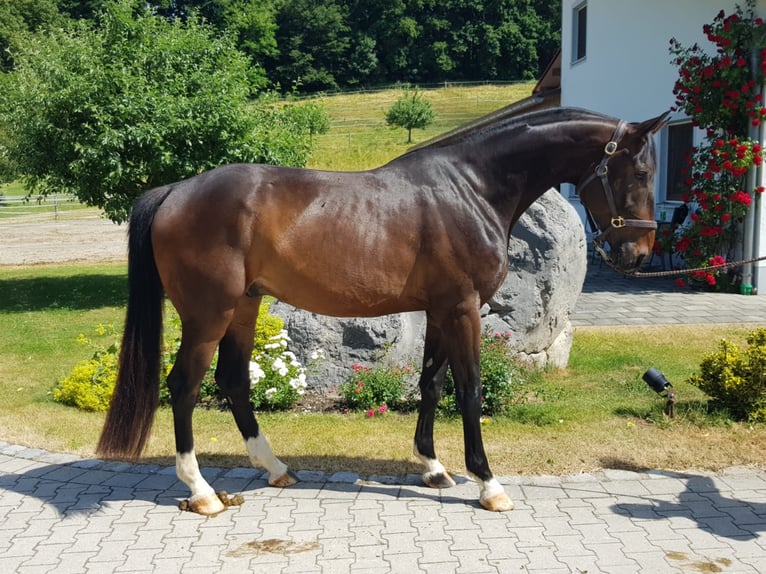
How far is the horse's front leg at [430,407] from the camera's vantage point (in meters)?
4.62

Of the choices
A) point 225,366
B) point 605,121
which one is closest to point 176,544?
point 225,366

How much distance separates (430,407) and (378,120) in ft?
184

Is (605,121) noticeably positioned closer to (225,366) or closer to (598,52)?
(225,366)

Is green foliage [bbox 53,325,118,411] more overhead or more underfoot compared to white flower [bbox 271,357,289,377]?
more underfoot

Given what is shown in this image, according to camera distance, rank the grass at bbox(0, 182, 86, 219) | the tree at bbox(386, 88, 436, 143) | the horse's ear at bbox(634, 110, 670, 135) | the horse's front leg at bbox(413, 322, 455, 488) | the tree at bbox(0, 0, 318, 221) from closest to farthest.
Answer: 1. the horse's ear at bbox(634, 110, 670, 135)
2. the horse's front leg at bbox(413, 322, 455, 488)
3. the tree at bbox(0, 0, 318, 221)
4. the grass at bbox(0, 182, 86, 219)
5. the tree at bbox(386, 88, 436, 143)

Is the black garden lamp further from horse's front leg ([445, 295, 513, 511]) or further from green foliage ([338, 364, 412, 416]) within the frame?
horse's front leg ([445, 295, 513, 511])

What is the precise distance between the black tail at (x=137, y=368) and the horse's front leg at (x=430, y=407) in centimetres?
165

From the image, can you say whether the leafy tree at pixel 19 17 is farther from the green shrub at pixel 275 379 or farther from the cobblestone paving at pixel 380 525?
the cobblestone paving at pixel 380 525

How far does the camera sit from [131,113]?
11312 millimetres

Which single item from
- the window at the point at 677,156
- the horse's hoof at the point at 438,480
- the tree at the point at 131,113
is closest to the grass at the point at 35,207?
the tree at the point at 131,113

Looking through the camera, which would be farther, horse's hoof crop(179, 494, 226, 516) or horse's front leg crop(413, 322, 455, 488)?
horse's front leg crop(413, 322, 455, 488)

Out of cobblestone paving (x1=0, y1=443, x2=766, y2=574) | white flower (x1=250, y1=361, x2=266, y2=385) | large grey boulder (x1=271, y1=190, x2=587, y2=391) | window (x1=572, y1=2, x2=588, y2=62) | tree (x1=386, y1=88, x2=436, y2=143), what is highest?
tree (x1=386, y1=88, x2=436, y2=143)

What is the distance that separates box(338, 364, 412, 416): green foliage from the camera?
20.4 ft

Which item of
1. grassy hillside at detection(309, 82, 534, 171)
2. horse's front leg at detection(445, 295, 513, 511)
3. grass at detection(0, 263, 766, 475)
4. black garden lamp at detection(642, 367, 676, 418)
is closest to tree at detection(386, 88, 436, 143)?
grassy hillside at detection(309, 82, 534, 171)
